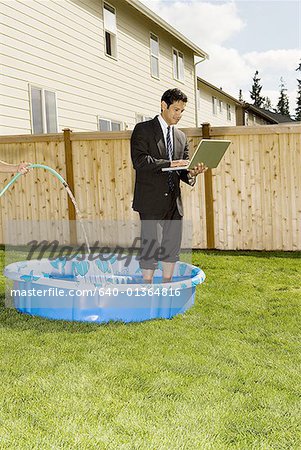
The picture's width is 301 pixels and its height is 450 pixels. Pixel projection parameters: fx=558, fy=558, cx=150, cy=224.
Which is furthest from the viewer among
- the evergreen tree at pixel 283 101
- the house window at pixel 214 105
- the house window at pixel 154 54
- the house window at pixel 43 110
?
the evergreen tree at pixel 283 101

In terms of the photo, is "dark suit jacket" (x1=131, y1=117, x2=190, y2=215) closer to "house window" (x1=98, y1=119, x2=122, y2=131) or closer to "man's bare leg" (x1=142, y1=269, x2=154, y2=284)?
"man's bare leg" (x1=142, y1=269, x2=154, y2=284)

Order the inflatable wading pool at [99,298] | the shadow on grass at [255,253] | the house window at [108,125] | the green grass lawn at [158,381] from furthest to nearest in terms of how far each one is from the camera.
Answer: the house window at [108,125], the shadow on grass at [255,253], the inflatable wading pool at [99,298], the green grass lawn at [158,381]

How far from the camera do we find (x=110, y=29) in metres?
14.2

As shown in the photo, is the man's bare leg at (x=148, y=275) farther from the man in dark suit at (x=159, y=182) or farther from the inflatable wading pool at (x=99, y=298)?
the inflatable wading pool at (x=99, y=298)

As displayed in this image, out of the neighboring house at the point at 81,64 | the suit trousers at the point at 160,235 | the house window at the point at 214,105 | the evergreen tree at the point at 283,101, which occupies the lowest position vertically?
the suit trousers at the point at 160,235

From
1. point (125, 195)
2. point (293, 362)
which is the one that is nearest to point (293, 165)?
point (125, 195)

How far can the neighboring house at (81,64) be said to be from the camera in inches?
408

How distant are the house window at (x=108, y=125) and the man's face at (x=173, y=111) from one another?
28.9ft

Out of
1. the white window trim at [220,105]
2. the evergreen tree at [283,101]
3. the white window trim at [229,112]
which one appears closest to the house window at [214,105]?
the white window trim at [220,105]

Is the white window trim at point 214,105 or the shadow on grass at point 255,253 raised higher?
the white window trim at point 214,105

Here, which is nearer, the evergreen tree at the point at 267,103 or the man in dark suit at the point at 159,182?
the man in dark suit at the point at 159,182

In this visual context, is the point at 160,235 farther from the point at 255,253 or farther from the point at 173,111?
the point at 255,253

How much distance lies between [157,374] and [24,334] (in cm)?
144

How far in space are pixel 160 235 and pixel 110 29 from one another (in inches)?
410
